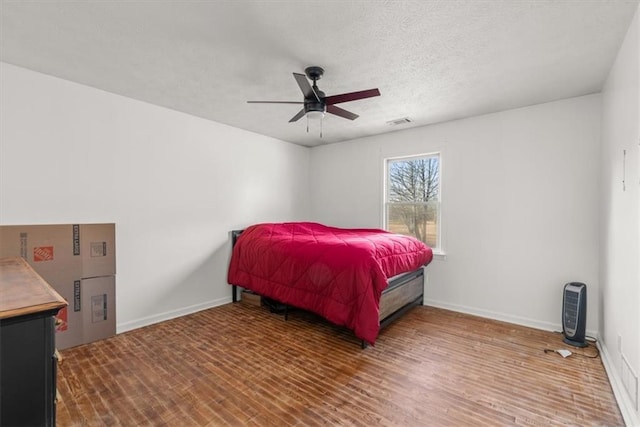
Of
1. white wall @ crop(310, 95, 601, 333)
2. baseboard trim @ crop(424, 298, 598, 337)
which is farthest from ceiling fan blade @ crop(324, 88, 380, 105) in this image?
baseboard trim @ crop(424, 298, 598, 337)

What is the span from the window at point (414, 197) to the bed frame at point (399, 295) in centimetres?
60

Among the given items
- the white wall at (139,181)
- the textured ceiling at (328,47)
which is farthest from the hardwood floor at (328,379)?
the textured ceiling at (328,47)

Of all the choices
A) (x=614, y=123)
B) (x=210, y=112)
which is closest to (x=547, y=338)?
(x=614, y=123)

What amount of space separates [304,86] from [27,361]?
2128 mm

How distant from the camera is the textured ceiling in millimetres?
1831

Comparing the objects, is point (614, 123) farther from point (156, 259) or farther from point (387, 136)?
point (156, 259)

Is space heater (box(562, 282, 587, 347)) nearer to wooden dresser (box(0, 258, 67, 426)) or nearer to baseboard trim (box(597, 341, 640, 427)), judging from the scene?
baseboard trim (box(597, 341, 640, 427))

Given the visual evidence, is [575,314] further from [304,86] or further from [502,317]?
[304,86]

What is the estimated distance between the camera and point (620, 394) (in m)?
2.01

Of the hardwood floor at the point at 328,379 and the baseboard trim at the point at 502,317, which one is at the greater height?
the baseboard trim at the point at 502,317

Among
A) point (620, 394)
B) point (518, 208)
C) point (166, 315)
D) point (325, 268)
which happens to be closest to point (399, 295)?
point (325, 268)

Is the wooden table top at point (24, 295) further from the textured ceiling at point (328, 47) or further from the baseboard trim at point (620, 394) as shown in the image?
the baseboard trim at point (620, 394)

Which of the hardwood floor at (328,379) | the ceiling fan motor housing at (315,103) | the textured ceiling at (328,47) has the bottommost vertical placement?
the hardwood floor at (328,379)

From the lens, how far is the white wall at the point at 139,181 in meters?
2.66
